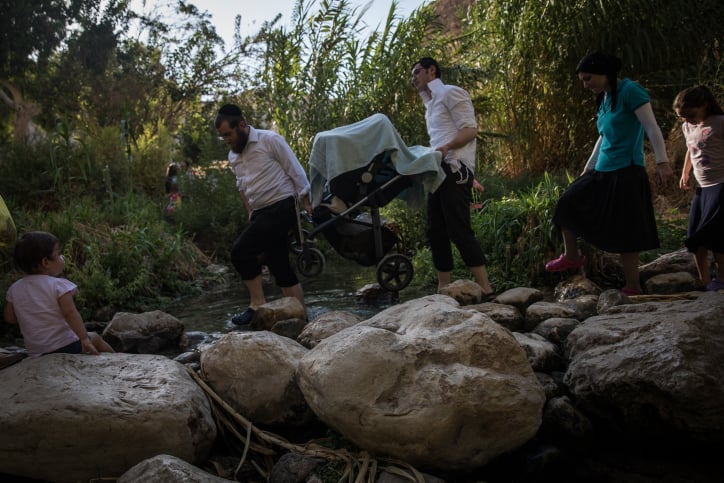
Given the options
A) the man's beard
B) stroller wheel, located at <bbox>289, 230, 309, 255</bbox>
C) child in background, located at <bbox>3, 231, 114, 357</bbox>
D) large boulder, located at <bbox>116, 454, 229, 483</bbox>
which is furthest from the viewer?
stroller wheel, located at <bbox>289, 230, 309, 255</bbox>

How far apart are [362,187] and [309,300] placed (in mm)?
1384

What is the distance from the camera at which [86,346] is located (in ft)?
9.99

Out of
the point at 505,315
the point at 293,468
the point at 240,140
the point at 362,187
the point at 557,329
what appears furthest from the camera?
the point at 362,187

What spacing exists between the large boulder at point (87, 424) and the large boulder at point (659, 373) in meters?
1.85

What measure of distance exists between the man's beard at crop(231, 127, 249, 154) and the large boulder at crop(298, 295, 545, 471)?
2416 mm

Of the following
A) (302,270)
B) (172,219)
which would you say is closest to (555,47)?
(302,270)

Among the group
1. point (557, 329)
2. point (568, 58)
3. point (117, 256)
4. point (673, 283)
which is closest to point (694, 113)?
point (673, 283)

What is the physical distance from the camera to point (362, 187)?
16.1 feet

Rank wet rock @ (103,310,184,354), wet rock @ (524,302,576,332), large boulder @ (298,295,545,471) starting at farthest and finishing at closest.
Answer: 1. wet rock @ (103,310,184,354)
2. wet rock @ (524,302,576,332)
3. large boulder @ (298,295,545,471)

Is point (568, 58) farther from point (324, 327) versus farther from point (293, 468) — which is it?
point (293, 468)

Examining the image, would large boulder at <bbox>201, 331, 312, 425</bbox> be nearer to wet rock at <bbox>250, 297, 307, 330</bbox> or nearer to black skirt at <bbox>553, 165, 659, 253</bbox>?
wet rock at <bbox>250, 297, 307, 330</bbox>

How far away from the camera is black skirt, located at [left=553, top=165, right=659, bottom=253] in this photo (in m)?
4.02

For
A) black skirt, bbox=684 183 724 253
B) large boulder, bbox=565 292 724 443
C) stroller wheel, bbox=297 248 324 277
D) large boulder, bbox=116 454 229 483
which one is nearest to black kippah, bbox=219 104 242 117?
stroller wheel, bbox=297 248 324 277

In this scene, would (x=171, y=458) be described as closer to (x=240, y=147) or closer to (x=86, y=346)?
(x=86, y=346)
